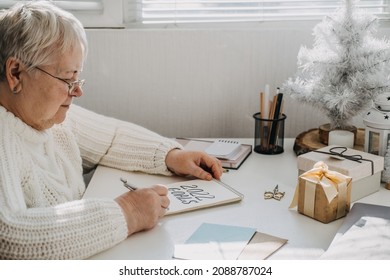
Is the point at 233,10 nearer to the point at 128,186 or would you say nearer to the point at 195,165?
the point at 195,165

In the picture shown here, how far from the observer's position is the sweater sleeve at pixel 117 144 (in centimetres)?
151

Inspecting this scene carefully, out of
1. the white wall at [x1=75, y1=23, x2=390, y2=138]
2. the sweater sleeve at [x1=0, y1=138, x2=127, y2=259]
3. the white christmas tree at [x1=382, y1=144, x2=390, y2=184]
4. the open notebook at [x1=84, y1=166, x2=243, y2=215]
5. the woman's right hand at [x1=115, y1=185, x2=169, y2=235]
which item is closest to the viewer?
the sweater sleeve at [x1=0, y1=138, x2=127, y2=259]

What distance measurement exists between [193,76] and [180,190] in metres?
0.68

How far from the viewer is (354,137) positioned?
161 centimetres

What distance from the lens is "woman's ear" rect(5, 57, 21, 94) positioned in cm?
117

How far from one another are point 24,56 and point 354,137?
0.97 metres

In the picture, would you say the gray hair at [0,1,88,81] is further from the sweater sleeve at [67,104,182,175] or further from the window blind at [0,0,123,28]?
the window blind at [0,0,123,28]

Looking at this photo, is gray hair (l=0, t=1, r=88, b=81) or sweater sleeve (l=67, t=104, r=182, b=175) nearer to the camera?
gray hair (l=0, t=1, r=88, b=81)

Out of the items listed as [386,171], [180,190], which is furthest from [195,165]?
[386,171]

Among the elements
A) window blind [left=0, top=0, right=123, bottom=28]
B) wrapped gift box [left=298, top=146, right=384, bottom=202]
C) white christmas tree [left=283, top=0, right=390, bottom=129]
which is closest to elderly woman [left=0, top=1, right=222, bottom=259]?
wrapped gift box [left=298, top=146, right=384, bottom=202]

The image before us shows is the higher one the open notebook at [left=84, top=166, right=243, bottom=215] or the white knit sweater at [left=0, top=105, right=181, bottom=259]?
the white knit sweater at [left=0, top=105, right=181, bottom=259]

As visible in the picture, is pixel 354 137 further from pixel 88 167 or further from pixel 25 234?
pixel 25 234

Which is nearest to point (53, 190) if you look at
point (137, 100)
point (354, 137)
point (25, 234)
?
point (25, 234)
